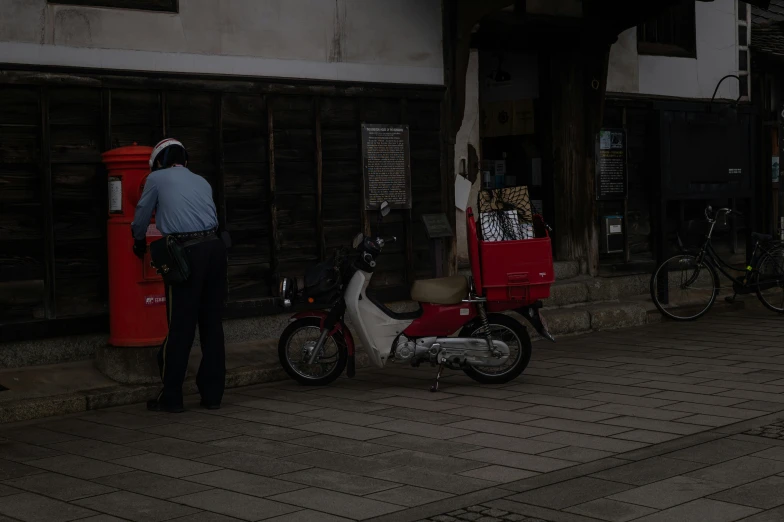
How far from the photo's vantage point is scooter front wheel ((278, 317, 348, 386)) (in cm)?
944

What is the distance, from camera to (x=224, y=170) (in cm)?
1073

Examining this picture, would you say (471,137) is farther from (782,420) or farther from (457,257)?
(782,420)

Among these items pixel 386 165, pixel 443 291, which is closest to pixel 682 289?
pixel 386 165

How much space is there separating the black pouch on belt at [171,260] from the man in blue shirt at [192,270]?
0.06 meters

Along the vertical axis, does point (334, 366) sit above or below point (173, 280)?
below

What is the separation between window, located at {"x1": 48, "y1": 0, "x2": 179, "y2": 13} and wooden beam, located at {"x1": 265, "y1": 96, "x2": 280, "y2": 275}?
4.04ft

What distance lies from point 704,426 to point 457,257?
237 inches

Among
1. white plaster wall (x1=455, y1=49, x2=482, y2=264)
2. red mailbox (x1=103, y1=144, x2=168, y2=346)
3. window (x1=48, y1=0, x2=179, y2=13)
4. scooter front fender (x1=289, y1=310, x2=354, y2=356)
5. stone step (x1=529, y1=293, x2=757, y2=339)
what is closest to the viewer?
red mailbox (x1=103, y1=144, x2=168, y2=346)

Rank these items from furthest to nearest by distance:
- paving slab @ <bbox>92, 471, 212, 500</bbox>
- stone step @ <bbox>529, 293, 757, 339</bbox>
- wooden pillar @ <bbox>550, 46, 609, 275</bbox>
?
wooden pillar @ <bbox>550, 46, 609, 275</bbox>
stone step @ <bbox>529, 293, 757, 339</bbox>
paving slab @ <bbox>92, 471, 212, 500</bbox>

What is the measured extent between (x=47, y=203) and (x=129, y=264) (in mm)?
940

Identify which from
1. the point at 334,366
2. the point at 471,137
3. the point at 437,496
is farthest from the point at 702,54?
the point at 437,496

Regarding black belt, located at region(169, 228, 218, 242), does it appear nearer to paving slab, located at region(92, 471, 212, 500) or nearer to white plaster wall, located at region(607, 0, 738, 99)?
paving slab, located at region(92, 471, 212, 500)

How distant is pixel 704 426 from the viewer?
25.0ft

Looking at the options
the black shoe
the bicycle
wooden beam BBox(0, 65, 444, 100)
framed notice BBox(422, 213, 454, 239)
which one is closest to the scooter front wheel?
the black shoe
